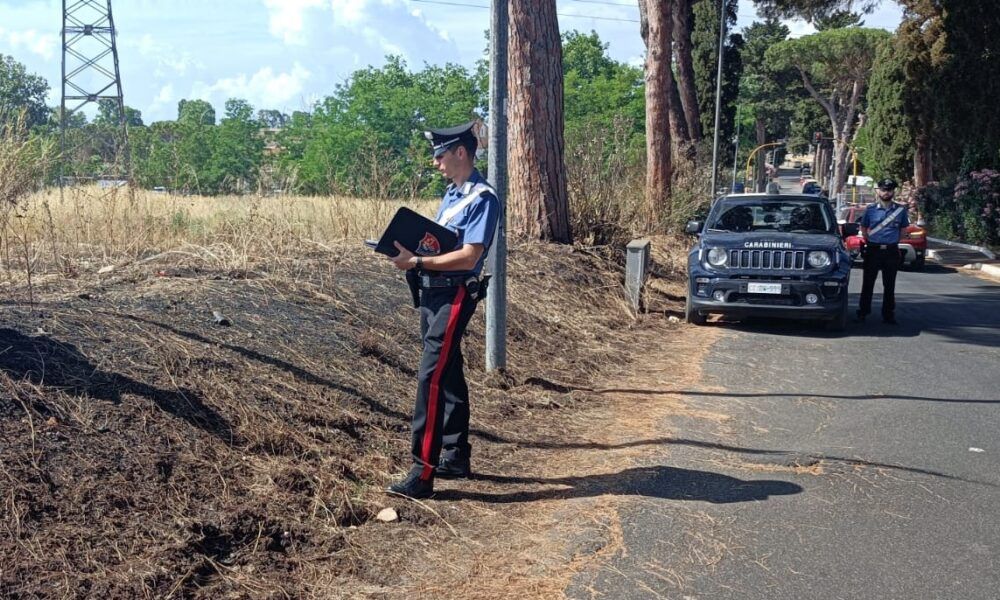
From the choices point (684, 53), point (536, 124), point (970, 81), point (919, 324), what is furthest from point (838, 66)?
point (536, 124)

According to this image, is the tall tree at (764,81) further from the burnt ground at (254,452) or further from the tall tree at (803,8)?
the burnt ground at (254,452)

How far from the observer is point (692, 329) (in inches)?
472

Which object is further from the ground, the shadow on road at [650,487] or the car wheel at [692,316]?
the shadow on road at [650,487]

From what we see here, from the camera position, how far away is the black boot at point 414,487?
200 inches

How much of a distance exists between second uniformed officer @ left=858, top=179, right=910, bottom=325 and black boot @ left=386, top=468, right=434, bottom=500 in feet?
29.3

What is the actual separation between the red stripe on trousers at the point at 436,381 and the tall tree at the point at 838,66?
57.6 metres

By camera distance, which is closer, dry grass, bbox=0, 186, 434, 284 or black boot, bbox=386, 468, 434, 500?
black boot, bbox=386, 468, 434, 500

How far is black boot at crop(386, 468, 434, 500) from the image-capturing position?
5082 mm

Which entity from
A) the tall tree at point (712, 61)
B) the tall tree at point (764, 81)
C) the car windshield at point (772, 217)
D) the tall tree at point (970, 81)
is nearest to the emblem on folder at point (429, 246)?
the car windshield at point (772, 217)

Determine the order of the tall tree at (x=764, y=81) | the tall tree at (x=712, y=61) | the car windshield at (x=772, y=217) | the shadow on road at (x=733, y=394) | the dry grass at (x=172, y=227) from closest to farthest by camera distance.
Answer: the shadow on road at (x=733, y=394) < the dry grass at (x=172, y=227) < the car windshield at (x=772, y=217) < the tall tree at (x=712, y=61) < the tall tree at (x=764, y=81)

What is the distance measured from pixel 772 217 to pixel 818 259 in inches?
53.1

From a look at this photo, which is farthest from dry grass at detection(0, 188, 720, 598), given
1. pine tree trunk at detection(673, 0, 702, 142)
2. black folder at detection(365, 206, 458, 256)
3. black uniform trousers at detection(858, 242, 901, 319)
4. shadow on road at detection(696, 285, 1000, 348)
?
pine tree trunk at detection(673, 0, 702, 142)

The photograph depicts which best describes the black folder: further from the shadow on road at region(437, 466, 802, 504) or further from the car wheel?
the car wheel

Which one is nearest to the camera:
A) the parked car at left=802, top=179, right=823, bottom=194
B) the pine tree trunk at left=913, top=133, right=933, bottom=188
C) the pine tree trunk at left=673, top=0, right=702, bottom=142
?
the parked car at left=802, top=179, right=823, bottom=194
